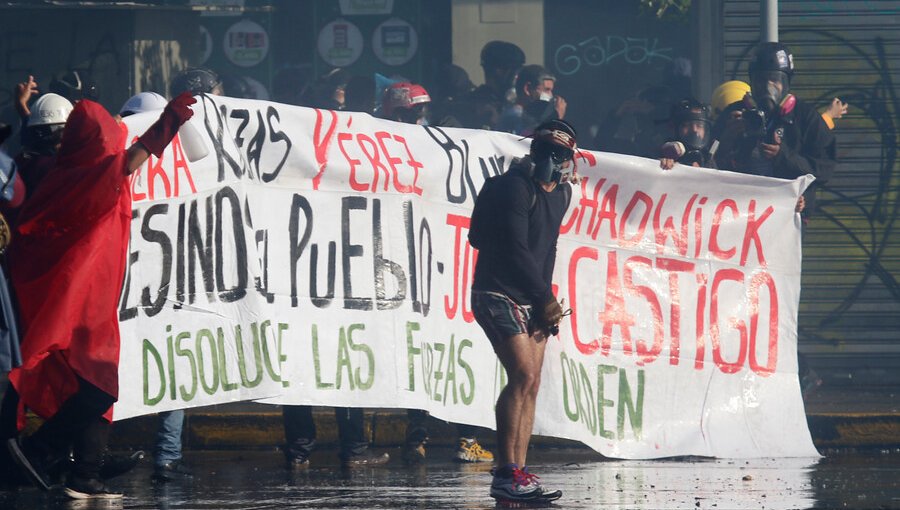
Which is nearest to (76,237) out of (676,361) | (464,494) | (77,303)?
(77,303)

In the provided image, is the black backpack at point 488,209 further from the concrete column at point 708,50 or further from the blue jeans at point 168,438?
the concrete column at point 708,50

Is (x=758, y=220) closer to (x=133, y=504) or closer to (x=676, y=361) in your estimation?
(x=676, y=361)

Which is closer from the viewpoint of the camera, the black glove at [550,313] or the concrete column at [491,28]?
the black glove at [550,313]

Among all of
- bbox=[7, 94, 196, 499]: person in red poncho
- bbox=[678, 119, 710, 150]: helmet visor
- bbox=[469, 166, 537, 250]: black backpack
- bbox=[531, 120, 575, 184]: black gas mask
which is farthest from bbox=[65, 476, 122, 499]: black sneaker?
bbox=[678, 119, 710, 150]: helmet visor

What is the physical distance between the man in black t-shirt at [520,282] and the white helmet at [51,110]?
2.08 meters

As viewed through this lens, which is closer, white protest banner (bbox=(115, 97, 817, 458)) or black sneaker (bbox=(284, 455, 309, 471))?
white protest banner (bbox=(115, 97, 817, 458))

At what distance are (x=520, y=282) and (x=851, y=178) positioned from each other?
589 centimetres

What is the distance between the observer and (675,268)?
10500mm

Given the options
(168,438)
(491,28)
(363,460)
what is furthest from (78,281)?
(491,28)

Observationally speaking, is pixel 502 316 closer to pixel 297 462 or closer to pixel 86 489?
pixel 297 462

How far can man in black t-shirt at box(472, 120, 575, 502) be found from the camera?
8375mm

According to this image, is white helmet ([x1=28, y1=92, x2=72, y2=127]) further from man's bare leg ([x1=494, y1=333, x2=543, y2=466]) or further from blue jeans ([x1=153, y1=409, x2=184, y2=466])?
man's bare leg ([x1=494, y1=333, x2=543, y2=466])

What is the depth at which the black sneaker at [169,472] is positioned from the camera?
902cm

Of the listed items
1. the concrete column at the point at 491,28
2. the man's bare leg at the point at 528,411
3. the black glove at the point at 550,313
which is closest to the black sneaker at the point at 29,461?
the man's bare leg at the point at 528,411
